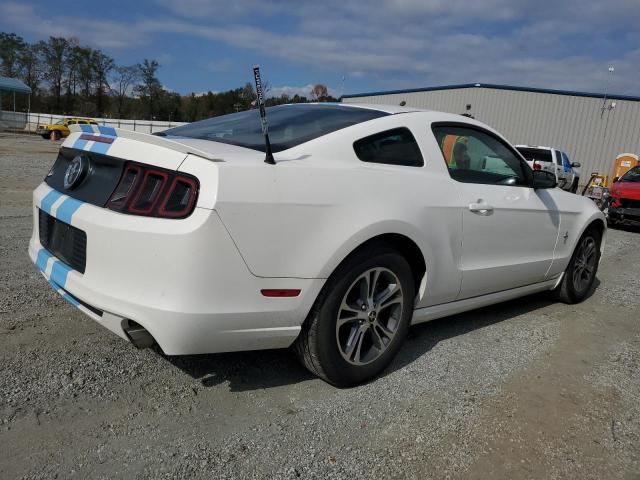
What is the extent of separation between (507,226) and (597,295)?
8.07 feet

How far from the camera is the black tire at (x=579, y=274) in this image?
189 inches

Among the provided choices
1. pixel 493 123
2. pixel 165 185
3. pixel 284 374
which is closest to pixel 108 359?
pixel 284 374

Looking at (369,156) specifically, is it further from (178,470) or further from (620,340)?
(620,340)

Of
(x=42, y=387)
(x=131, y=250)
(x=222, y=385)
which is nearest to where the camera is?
(x=131, y=250)

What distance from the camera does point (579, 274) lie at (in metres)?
4.98

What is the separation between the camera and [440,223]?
126 inches

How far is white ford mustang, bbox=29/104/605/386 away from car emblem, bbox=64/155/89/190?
0.01 metres

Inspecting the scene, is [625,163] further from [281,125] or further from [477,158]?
[281,125]

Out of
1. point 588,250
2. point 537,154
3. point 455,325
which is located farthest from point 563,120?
point 455,325

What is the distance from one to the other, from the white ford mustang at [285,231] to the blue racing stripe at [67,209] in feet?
0.05

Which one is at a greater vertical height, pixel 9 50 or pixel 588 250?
pixel 9 50

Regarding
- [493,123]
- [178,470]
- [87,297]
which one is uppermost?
[493,123]

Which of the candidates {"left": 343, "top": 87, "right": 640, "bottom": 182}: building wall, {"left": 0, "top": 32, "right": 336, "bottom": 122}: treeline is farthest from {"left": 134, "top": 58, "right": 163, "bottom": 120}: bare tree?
{"left": 343, "top": 87, "right": 640, "bottom": 182}: building wall

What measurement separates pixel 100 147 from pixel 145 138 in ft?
A: 1.10
